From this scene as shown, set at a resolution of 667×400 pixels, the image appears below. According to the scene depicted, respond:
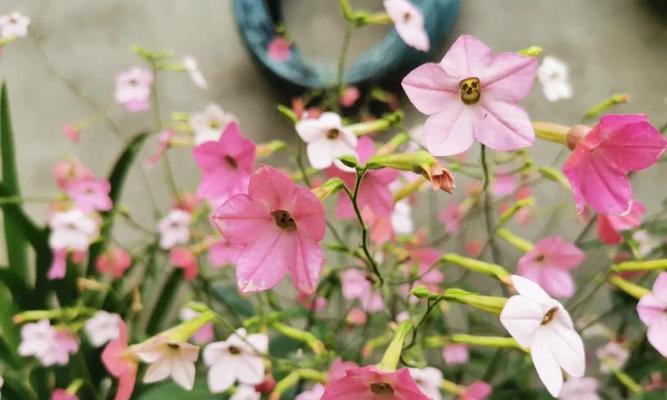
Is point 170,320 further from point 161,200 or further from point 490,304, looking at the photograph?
point 490,304

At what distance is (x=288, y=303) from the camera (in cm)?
127

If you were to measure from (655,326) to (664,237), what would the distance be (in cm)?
67

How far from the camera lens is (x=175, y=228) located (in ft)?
3.34

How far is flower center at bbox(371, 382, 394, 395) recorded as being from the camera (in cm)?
46

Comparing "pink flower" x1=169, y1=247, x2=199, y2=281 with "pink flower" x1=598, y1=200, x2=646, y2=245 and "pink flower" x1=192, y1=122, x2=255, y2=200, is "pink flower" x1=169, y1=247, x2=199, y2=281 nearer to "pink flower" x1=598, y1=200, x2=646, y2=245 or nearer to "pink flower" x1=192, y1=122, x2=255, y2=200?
"pink flower" x1=192, y1=122, x2=255, y2=200

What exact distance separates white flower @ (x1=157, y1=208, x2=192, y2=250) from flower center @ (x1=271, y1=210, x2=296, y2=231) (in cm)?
53

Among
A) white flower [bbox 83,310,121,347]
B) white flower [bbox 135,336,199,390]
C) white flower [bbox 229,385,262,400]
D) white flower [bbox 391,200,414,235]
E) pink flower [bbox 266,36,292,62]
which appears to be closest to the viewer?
white flower [bbox 135,336,199,390]

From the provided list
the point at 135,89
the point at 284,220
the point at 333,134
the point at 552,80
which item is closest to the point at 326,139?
Result: the point at 333,134

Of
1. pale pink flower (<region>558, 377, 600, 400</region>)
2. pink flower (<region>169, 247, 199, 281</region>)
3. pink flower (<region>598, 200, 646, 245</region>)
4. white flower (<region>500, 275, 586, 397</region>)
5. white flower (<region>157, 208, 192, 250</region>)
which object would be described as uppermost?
white flower (<region>500, 275, 586, 397</region>)

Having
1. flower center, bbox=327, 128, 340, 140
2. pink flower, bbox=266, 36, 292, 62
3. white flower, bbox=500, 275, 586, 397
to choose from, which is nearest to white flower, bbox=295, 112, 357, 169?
flower center, bbox=327, 128, 340, 140

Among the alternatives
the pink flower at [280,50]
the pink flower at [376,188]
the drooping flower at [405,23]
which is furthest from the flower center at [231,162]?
the pink flower at [280,50]

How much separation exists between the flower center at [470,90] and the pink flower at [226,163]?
0.70ft

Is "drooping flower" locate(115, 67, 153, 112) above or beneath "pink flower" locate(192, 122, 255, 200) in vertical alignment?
beneath

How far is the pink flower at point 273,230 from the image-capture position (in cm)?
47
